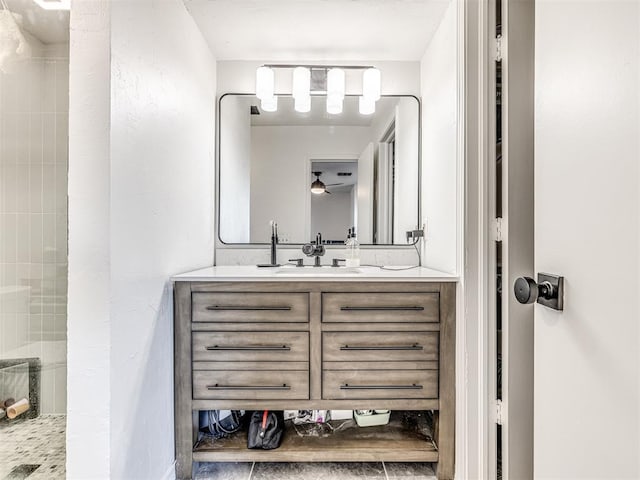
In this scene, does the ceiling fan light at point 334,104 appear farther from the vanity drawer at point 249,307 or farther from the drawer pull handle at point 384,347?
the drawer pull handle at point 384,347

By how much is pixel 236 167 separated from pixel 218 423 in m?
1.48

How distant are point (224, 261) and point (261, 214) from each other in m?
0.38

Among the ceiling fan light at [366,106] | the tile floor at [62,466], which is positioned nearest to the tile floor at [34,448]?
the tile floor at [62,466]

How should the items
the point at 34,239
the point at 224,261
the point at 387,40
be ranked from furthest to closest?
the point at 224,261, the point at 387,40, the point at 34,239

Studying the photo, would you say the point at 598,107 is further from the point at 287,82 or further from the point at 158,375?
the point at 287,82

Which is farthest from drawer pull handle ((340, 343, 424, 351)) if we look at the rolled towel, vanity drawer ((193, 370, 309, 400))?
the rolled towel

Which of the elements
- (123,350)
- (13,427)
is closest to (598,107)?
(123,350)

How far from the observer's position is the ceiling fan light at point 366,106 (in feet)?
7.18

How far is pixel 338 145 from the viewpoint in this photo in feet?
7.37

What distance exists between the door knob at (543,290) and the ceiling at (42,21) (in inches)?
60.1

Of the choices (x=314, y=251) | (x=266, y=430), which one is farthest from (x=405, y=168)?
(x=266, y=430)

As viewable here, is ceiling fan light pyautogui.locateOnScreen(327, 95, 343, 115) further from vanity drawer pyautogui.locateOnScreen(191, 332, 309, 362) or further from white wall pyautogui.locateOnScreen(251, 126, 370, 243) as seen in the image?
vanity drawer pyautogui.locateOnScreen(191, 332, 309, 362)

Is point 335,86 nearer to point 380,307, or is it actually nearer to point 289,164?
point 289,164

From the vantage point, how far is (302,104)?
2.18 metres
